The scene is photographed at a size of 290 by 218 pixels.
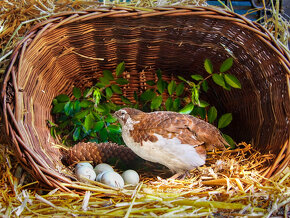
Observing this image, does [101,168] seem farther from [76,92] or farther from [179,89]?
[179,89]

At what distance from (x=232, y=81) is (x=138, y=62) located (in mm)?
486

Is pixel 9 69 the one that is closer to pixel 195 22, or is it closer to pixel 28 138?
pixel 28 138

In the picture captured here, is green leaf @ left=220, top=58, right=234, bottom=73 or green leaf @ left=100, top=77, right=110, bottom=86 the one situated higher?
green leaf @ left=220, top=58, right=234, bottom=73

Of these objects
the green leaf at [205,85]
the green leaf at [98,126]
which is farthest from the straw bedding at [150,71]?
A: the green leaf at [98,126]

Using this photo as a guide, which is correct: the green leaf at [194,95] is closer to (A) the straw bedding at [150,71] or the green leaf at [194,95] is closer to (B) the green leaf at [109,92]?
(A) the straw bedding at [150,71]

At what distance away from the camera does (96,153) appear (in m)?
1.43


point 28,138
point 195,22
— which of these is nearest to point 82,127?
point 28,138

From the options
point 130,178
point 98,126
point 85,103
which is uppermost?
point 85,103

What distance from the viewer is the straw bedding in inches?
39.4

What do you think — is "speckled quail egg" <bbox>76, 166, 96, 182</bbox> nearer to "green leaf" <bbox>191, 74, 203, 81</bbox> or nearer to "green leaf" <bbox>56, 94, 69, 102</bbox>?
"green leaf" <bbox>56, 94, 69, 102</bbox>

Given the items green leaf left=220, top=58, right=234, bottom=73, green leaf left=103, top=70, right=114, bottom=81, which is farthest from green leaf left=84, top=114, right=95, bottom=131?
green leaf left=220, top=58, right=234, bottom=73

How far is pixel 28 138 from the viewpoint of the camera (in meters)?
1.07

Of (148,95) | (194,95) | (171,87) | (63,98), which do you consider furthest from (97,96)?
Result: (194,95)

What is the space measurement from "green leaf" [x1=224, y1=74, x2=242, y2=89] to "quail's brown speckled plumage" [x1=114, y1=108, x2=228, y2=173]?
0.25 meters
